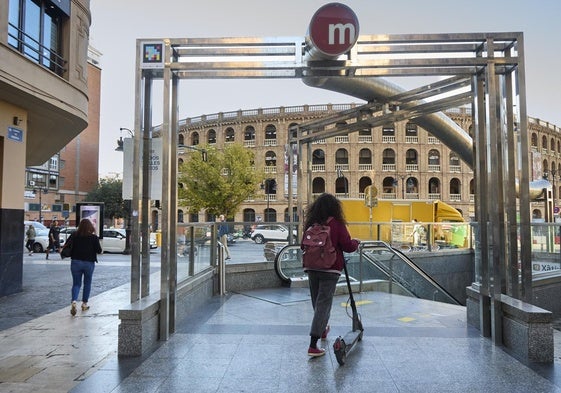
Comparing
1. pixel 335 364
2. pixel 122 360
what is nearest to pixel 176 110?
pixel 122 360

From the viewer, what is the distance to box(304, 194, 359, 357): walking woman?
5074 mm

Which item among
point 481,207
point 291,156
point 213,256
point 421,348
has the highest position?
point 291,156

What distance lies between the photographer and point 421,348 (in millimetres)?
5488

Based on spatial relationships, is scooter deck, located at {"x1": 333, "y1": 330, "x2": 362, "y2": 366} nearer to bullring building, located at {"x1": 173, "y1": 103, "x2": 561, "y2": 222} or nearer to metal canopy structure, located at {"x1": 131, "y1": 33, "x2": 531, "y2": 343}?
metal canopy structure, located at {"x1": 131, "y1": 33, "x2": 531, "y2": 343}

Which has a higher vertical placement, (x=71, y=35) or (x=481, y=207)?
(x=71, y=35)

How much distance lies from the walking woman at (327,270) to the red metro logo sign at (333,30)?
1.99 m

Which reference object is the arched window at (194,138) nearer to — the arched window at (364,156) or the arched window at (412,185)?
the arched window at (364,156)

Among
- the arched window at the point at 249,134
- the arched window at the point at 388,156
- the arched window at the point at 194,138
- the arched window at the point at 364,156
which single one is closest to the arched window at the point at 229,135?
the arched window at the point at 249,134

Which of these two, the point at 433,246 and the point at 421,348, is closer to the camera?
the point at 421,348

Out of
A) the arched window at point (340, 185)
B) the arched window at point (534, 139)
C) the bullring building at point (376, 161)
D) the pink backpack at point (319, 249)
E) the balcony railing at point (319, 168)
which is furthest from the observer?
the arched window at point (534, 139)

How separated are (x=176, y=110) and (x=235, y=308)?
3.64m

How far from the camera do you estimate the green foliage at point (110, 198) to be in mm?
55094

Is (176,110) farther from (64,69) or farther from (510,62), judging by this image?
(64,69)

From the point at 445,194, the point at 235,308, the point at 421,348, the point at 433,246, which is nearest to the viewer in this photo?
the point at 421,348
